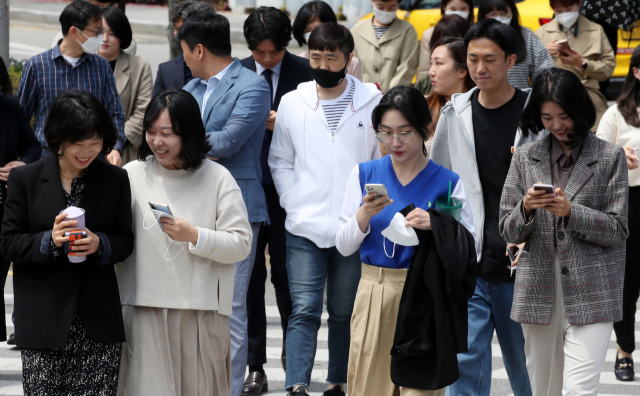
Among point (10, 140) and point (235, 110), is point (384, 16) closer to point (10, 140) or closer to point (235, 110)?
point (235, 110)

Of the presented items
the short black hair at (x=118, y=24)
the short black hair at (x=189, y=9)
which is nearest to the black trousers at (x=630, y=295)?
Result: the short black hair at (x=189, y=9)

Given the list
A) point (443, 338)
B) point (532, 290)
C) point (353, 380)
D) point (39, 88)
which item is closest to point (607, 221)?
point (532, 290)

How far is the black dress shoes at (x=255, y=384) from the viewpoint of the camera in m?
5.89

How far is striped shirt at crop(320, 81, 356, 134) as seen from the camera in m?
5.36

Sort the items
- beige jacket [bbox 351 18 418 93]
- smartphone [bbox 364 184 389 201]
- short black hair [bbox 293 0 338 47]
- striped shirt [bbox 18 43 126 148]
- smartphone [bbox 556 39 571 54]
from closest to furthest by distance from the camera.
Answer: smartphone [bbox 364 184 389 201], striped shirt [bbox 18 43 126 148], short black hair [bbox 293 0 338 47], smartphone [bbox 556 39 571 54], beige jacket [bbox 351 18 418 93]

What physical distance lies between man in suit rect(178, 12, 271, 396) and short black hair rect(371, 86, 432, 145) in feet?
3.67

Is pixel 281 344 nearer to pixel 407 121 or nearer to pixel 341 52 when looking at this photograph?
pixel 341 52

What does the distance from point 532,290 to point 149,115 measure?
2054 mm

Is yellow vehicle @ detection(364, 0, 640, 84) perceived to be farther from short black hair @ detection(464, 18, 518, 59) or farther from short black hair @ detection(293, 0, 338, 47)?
short black hair @ detection(464, 18, 518, 59)

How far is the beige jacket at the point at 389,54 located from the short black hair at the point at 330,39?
2.77 m

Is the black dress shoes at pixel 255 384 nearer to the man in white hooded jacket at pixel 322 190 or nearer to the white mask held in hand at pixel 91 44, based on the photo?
the man in white hooded jacket at pixel 322 190

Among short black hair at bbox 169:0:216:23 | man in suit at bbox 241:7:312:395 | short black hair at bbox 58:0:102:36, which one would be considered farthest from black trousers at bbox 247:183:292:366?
short black hair at bbox 58:0:102:36

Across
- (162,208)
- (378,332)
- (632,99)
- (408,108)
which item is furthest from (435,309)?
(632,99)

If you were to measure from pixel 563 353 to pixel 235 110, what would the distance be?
90.8 inches
